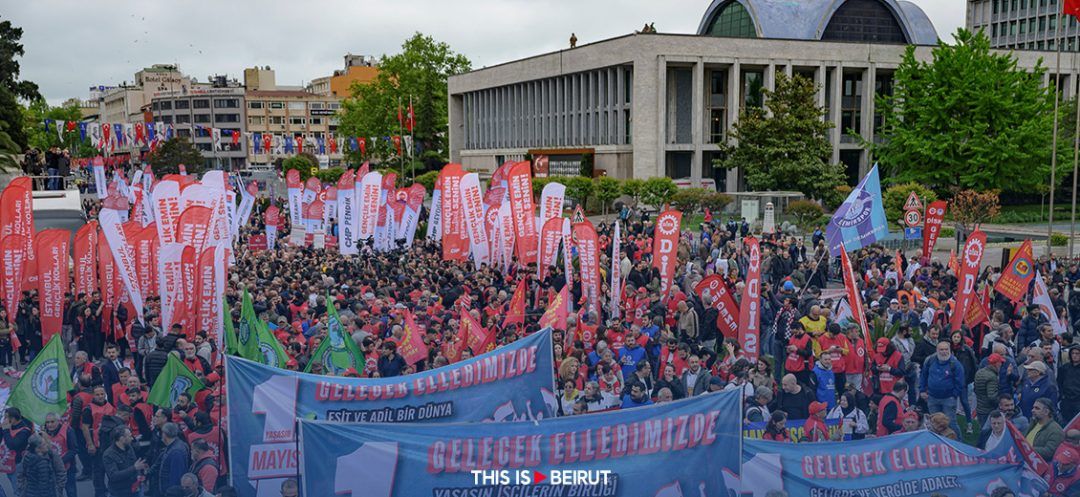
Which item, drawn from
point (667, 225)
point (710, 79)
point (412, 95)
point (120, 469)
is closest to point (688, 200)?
point (710, 79)

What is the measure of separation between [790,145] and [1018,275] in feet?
96.6

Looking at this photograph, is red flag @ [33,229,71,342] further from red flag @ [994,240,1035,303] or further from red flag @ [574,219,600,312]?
red flag @ [994,240,1035,303]

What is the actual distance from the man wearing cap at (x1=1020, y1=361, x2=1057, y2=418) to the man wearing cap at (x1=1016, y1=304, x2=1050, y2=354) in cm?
319

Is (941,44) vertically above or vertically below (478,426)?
above

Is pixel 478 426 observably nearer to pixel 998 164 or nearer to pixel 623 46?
pixel 998 164

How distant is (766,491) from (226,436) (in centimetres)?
473

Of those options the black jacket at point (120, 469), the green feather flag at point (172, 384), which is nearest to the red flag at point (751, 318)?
the green feather flag at point (172, 384)

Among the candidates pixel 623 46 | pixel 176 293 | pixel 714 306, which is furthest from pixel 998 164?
pixel 176 293

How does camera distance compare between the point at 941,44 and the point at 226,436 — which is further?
the point at 941,44

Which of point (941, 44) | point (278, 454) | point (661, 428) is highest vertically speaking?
point (941, 44)

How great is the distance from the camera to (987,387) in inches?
385

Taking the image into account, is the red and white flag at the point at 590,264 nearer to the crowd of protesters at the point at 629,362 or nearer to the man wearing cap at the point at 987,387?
the crowd of protesters at the point at 629,362

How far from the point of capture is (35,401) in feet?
30.5

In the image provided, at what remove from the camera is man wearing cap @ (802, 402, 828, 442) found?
8898 mm
